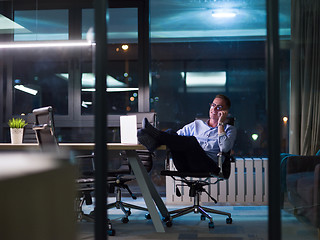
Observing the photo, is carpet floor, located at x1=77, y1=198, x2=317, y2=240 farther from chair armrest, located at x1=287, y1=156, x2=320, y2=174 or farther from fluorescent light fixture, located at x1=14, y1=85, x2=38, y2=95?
fluorescent light fixture, located at x1=14, y1=85, x2=38, y2=95

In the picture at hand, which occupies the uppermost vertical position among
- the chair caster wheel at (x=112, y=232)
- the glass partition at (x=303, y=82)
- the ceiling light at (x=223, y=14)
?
the ceiling light at (x=223, y=14)

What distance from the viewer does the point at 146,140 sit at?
341 centimetres

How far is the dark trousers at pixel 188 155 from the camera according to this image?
143 inches

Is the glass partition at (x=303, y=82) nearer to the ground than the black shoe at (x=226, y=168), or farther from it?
farther from it

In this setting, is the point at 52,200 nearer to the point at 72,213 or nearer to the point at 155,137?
the point at 72,213

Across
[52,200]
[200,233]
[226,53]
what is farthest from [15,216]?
[226,53]

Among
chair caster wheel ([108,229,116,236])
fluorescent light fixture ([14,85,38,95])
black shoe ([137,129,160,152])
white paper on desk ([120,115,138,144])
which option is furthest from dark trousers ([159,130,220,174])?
fluorescent light fixture ([14,85,38,95])

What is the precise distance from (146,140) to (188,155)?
552 mm

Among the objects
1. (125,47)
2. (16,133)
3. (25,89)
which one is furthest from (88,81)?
(16,133)

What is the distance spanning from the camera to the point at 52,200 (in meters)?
0.82

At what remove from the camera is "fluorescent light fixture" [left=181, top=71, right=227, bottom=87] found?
6.46 m

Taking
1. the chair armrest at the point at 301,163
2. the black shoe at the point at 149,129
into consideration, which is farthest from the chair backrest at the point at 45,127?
the chair armrest at the point at 301,163

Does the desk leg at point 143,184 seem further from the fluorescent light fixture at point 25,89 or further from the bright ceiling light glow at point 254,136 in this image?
the fluorescent light fixture at point 25,89

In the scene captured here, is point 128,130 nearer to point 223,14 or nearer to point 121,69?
point 121,69
